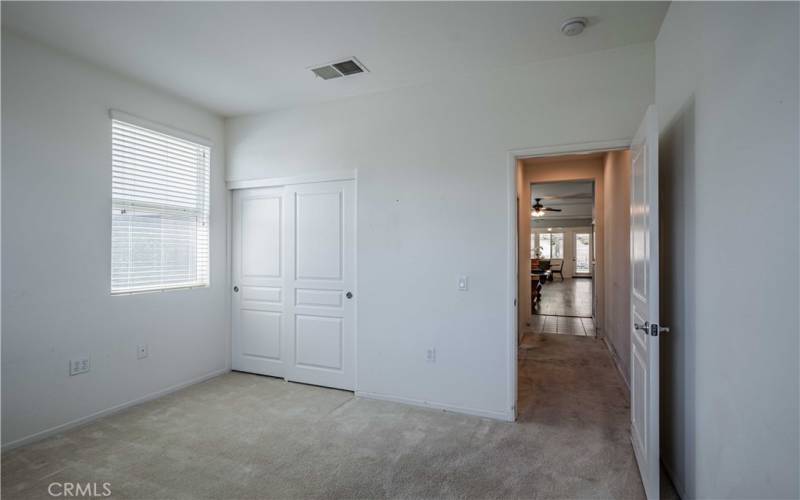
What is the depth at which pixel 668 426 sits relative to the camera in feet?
7.66

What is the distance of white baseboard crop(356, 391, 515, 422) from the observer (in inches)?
121

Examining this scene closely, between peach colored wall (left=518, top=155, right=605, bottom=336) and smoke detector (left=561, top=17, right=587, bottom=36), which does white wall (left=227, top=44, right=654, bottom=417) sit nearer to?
smoke detector (left=561, top=17, right=587, bottom=36)

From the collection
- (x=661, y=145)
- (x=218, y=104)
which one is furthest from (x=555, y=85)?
(x=218, y=104)

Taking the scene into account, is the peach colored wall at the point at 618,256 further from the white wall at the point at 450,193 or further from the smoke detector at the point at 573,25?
the smoke detector at the point at 573,25

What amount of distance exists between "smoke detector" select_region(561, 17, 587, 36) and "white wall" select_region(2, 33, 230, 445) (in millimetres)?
3505

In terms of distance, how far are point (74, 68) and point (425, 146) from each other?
282 cm

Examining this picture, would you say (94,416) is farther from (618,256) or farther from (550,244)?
(550,244)

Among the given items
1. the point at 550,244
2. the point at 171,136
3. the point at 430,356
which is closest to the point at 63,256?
the point at 171,136

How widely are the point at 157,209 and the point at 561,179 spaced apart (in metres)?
5.19

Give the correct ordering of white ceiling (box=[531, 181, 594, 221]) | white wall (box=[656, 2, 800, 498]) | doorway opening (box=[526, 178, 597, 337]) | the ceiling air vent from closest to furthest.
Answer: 1. white wall (box=[656, 2, 800, 498])
2. the ceiling air vent
3. doorway opening (box=[526, 178, 597, 337])
4. white ceiling (box=[531, 181, 594, 221])

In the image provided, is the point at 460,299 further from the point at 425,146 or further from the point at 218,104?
the point at 218,104

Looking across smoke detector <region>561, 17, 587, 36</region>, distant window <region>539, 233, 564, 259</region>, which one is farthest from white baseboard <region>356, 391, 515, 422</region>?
distant window <region>539, 233, 564, 259</region>

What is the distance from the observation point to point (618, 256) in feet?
14.9
